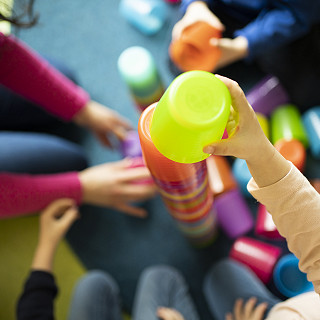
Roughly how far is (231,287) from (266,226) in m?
0.17

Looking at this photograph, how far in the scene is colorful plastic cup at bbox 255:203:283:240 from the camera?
833 mm

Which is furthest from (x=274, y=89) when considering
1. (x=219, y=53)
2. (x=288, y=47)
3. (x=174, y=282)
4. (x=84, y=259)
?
(x=84, y=259)

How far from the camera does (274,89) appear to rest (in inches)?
36.5

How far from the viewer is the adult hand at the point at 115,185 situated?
0.83 m

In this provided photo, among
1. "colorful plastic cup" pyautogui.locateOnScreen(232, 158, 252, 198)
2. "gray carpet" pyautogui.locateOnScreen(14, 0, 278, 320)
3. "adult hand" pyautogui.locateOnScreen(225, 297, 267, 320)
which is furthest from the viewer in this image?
"gray carpet" pyautogui.locateOnScreen(14, 0, 278, 320)

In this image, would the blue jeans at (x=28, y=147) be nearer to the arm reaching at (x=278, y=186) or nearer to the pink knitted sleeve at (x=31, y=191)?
Answer: the pink knitted sleeve at (x=31, y=191)

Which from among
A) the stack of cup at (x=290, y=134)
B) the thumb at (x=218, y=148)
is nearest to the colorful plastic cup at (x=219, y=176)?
the stack of cup at (x=290, y=134)

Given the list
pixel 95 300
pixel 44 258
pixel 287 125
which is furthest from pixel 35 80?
pixel 287 125

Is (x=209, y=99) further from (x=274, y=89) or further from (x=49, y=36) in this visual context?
(x=49, y=36)

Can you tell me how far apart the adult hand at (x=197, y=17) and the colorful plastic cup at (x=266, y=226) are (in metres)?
0.46

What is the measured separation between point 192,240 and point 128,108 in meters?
0.46

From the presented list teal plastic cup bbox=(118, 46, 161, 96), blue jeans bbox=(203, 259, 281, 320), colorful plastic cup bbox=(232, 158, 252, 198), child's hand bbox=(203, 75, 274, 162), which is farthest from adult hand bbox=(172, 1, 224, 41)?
blue jeans bbox=(203, 259, 281, 320)

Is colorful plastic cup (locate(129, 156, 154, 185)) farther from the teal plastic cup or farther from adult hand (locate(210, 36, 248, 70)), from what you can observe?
adult hand (locate(210, 36, 248, 70))

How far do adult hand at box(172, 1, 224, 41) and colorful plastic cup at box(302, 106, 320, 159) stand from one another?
338 mm
